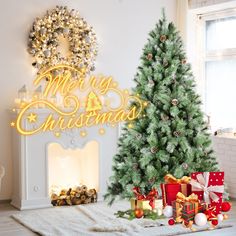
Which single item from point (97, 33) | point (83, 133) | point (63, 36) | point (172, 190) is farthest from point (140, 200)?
point (97, 33)

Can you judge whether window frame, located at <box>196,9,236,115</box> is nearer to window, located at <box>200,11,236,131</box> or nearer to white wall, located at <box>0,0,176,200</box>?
window, located at <box>200,11,236,131</box>

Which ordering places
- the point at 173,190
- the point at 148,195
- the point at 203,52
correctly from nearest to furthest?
the point at 173,190 → the point at 148,195 → the point at 203,52

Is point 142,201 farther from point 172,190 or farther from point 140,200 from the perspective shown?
point 172,190

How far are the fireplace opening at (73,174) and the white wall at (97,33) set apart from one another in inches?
21.3

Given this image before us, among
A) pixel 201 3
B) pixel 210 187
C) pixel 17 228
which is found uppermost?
pixel 201 3

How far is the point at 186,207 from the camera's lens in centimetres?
406

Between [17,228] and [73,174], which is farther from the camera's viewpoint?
[73,174]

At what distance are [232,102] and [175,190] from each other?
3753 millimetres

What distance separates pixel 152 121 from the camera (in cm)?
588

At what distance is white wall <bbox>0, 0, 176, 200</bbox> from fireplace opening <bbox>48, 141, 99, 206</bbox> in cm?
54

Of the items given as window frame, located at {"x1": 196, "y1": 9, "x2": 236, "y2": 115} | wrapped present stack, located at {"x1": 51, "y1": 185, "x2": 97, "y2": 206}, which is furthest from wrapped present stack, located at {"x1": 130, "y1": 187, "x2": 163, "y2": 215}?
window frame, located at {"x1": 196, "y1": 9, "x2": 236, "y2": 115}

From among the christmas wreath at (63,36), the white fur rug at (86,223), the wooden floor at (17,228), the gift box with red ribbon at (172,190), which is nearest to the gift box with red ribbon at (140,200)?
the white fur rug at (86,223)

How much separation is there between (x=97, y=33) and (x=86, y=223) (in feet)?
8.60

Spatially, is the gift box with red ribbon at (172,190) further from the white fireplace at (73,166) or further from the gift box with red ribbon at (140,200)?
the white fireplace at (73,166)
